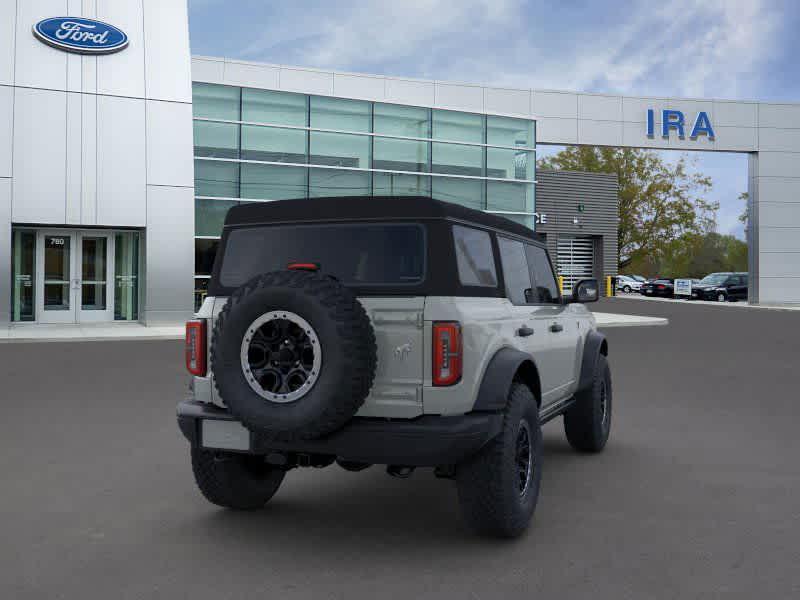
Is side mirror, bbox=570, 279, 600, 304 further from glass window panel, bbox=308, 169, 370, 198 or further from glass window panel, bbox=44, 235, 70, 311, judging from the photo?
glass window panel, bbox=308, 169, 370, 198

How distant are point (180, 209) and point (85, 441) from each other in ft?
57.9

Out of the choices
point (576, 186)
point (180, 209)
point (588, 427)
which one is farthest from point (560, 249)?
point (588, 427)

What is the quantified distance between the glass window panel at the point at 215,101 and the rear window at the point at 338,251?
2346 cm

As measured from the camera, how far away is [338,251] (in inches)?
188

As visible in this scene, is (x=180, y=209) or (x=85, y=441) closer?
(x=85, y=441)

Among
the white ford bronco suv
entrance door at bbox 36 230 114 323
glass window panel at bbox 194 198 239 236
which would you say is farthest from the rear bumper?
glass window panel at bbox 194 198 239 236

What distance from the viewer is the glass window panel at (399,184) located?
29.5m

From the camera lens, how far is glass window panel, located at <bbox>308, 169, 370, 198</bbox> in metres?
28.5

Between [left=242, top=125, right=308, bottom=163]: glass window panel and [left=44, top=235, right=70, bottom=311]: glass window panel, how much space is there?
6.56 metres

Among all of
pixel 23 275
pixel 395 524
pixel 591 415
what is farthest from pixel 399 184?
pixel 395 524

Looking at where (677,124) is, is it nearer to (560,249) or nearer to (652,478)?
(560,249)

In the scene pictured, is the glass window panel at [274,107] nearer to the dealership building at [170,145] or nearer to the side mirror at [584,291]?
the dealership building at [170,145]

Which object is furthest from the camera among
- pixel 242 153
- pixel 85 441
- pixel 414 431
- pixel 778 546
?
pixel 242 153

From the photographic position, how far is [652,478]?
6.16m
